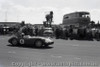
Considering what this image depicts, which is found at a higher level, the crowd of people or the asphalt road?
the crowd of people

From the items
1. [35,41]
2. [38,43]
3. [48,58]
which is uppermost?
[35,41]

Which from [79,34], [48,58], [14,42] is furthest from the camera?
[79,34]

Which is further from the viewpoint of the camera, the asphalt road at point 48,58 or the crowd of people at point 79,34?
the crowd of people at point 79,34

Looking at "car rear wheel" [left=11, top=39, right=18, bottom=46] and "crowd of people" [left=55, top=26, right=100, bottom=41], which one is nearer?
"car rear wheel" [left=11, top=39, right=18, bottom=46]

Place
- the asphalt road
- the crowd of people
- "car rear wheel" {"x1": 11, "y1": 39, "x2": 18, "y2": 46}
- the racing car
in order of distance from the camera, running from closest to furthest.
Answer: the asphalt road < the racing car < "car rear wheel" {"x1": 11, "y1": 39, "x2": 18, "y2": 46} < the crowd of people

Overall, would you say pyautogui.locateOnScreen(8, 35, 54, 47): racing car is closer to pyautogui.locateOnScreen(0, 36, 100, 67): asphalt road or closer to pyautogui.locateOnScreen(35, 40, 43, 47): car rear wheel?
pyautogui.locateOnScreen(35, 40, 43, 47): car rear wheel

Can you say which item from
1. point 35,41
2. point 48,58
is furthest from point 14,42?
point 48,58

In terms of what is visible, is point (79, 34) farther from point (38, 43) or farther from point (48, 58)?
point (48, 58)

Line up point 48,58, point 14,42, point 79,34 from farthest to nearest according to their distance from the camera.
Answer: point 79,34 → point 14,42 → point 48,58

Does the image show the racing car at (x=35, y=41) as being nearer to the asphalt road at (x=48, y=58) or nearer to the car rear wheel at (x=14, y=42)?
the car rear wheel at (x=14, y=42)

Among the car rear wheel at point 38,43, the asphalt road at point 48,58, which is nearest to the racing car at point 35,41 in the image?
the car rear wheel at point 38,43

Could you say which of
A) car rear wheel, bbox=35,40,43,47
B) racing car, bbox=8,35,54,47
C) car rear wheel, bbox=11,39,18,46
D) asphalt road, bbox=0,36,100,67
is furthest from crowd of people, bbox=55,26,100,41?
asphalt road, bbox=0,36,100,67

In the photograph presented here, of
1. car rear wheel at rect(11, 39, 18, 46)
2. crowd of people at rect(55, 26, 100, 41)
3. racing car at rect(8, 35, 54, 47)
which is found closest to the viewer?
racing car at rect(8, 35, 54, 47)

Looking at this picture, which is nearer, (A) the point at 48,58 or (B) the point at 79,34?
(A) the point at 48,58
